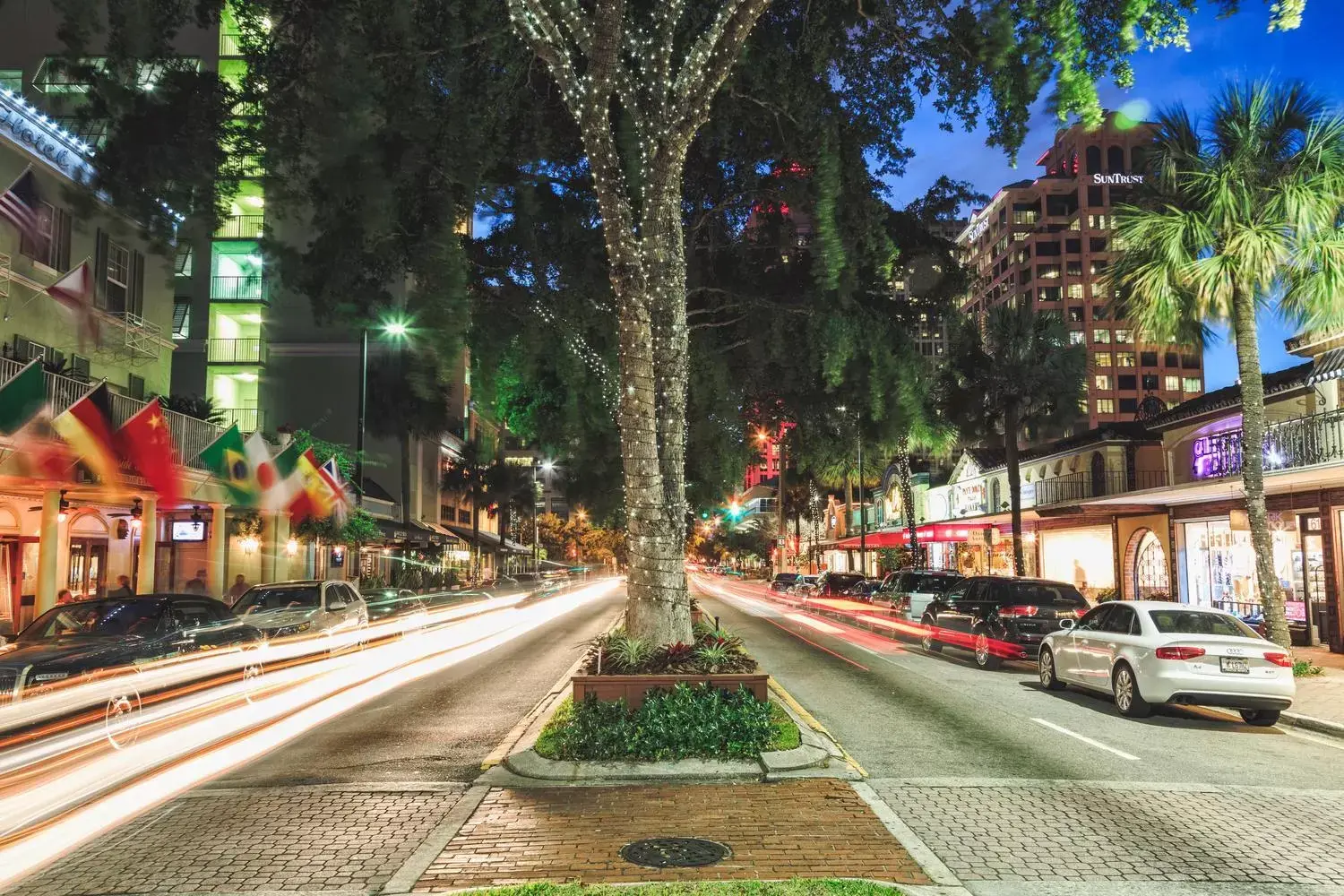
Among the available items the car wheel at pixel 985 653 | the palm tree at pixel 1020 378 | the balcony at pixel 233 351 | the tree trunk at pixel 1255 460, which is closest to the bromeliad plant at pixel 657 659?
the car wheel at pixel 985 653

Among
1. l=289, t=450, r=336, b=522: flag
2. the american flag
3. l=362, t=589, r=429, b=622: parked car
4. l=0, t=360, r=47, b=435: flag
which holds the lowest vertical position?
l=362, t=589, r=429, b=622: parked car

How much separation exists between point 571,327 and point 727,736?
32.0 ft

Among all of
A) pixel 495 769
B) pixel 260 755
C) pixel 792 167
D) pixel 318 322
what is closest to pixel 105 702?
pixel 260 755

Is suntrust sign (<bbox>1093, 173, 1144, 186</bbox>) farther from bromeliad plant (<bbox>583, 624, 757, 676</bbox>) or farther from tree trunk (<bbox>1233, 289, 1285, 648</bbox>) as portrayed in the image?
bromeliad plant (<bbox>583, 624, 757, 676</bbox>)

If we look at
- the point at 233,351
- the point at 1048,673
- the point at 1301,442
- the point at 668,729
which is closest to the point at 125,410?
the point at 668,729

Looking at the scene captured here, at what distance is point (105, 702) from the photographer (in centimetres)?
1188

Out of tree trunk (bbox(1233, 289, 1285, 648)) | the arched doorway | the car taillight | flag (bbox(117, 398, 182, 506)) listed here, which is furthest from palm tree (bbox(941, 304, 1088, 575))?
flag (bbox(117, 398, 182, 506))

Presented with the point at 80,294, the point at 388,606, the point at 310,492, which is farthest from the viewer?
the point at 310,492

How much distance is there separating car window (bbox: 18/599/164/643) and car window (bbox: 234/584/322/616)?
5.54m

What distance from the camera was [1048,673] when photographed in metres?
15.7

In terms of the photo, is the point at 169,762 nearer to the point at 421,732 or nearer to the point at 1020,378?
the point at 421,732

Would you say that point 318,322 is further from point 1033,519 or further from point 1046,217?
point 1046,217

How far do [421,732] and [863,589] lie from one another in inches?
1325

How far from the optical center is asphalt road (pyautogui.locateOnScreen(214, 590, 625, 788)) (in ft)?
31.4
